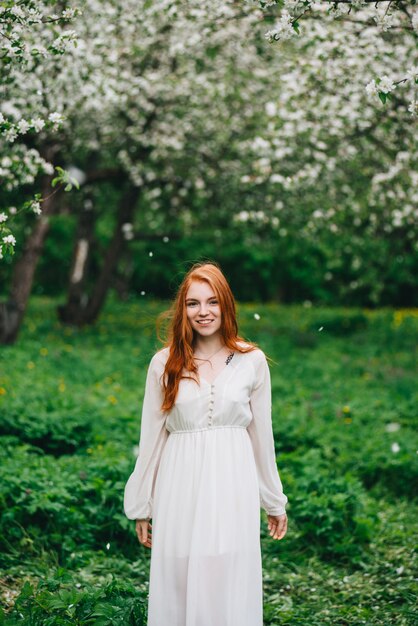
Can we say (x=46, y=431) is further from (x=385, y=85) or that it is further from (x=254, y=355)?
(x=385, y=85)

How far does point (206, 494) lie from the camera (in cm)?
360

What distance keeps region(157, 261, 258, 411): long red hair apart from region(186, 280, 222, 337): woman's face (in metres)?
0.02

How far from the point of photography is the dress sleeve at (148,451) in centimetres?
384

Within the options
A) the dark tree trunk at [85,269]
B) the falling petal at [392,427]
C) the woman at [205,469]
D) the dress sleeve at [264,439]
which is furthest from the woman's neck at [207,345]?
the dark tree trunk at [85,269]

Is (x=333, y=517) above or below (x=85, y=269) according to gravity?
below

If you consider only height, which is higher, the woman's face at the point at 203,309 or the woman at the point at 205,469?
the woman's face at the point at 203,309

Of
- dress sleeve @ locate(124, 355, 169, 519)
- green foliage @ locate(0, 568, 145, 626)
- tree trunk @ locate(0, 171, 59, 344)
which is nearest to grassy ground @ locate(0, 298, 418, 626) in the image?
green foliage @ locate(0, 568, 145, 626)

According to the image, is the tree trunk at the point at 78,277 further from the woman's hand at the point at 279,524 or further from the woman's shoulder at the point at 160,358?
the woman's hand at the point at 279,524

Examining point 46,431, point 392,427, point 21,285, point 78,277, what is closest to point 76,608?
point 46,431

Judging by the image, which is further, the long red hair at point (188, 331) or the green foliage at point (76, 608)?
the green foliage at point (76, 608)

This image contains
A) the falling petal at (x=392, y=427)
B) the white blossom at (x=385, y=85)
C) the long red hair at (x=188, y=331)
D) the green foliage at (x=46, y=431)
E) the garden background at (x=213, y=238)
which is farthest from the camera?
the falling petal at (x=392, y=427)

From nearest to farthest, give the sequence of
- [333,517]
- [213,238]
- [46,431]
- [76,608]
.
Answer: [76,608], [333,517], [46,431], [213,238]

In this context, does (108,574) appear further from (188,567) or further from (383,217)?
(383,217)

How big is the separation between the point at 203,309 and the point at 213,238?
1269cm
